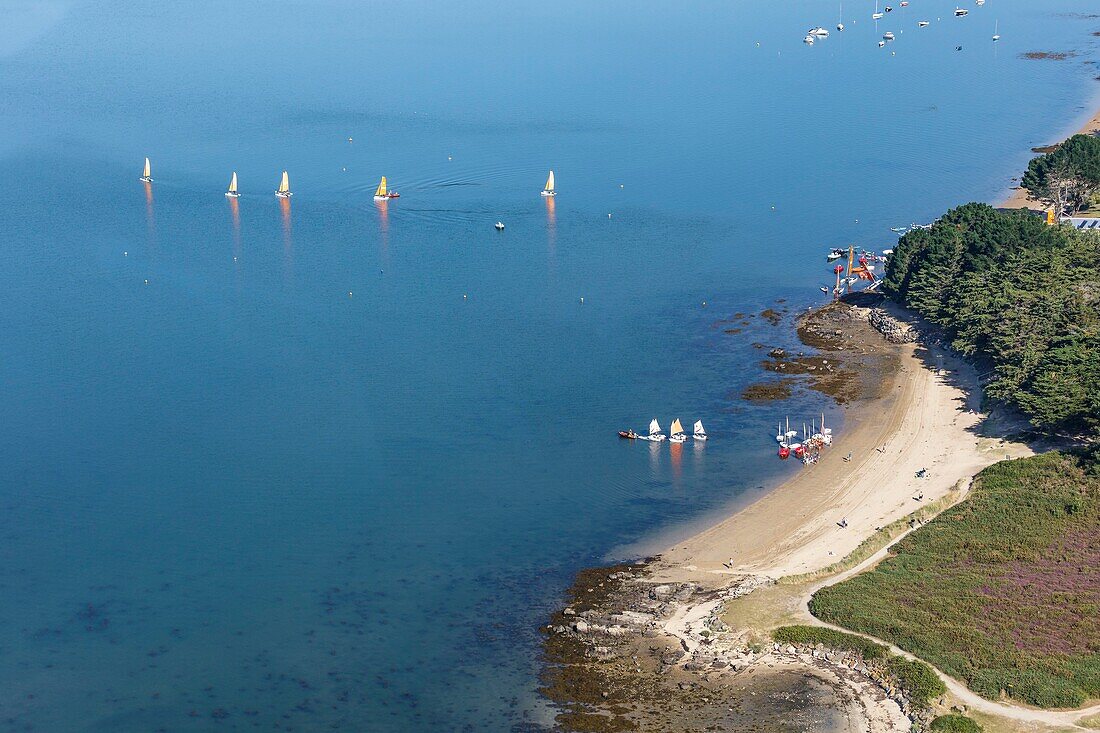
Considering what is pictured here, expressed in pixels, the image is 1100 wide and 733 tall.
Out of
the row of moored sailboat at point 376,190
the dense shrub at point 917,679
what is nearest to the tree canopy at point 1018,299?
the dense shrub at point 917,679

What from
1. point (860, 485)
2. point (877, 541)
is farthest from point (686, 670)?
point (860, 485)

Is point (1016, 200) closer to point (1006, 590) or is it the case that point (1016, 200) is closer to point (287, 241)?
point (287, 241)

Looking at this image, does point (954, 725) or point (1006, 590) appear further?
point (1006, 590)

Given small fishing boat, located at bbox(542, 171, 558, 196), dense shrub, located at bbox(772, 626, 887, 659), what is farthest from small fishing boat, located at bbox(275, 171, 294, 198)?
dense shrub, located at bbox(772, 626, 887, 659)

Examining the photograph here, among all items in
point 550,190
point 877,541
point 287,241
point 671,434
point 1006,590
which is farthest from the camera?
point 550,190

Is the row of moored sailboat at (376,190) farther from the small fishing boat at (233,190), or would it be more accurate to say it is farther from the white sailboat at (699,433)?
the white sailboat at (699,433)

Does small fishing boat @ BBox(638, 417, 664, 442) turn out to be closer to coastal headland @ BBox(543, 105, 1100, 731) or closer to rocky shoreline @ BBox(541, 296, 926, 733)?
coastal headland @ BBox(543, 105, 1100, 731)
